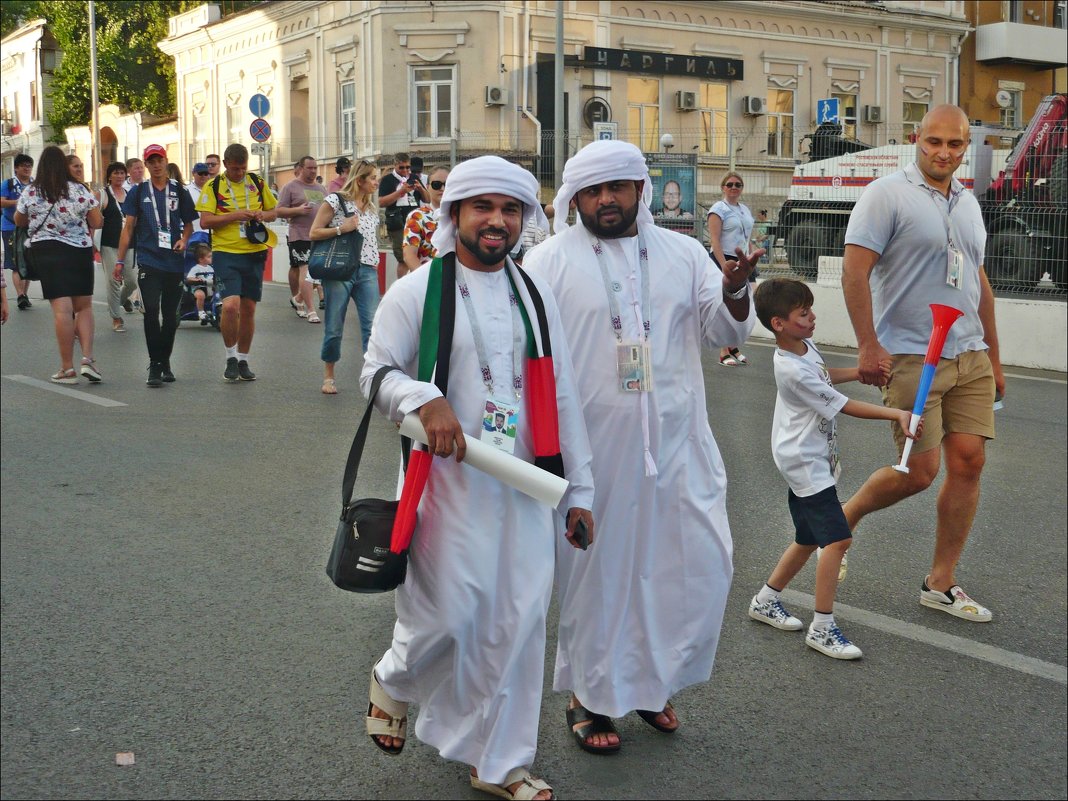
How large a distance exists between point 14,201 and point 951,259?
16435mm

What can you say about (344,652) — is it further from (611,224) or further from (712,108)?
(712,108)

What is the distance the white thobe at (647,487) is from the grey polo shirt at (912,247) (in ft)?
4.64

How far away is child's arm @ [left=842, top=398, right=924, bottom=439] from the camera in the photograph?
106 cm

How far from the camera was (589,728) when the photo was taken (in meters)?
4.09

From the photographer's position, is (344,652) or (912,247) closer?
(912,247)

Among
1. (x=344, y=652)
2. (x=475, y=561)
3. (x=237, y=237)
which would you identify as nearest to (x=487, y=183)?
(x=475, y=561)

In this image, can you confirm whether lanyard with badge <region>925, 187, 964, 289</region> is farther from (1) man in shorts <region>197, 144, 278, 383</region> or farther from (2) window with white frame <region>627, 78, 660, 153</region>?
(2) window with white frame <region>627, 78, 660, 153</region>

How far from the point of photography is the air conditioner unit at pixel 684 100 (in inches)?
1331

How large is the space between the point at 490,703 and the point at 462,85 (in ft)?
101

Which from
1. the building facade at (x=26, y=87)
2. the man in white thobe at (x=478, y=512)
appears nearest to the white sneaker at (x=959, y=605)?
the man in white thobe at (x=478, y=512)

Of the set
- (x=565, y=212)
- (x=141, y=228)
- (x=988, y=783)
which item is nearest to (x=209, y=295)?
(x=141, y=228)

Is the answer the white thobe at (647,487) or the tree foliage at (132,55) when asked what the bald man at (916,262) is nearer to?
the white thobe at (647,487)

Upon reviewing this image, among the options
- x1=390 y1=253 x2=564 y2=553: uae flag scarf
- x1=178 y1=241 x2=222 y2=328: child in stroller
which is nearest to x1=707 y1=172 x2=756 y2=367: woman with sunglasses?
x1=390 y1=253 x2=564 y2=553: uae flag scarf

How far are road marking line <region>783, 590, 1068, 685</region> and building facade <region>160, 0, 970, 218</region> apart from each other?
2370cm
